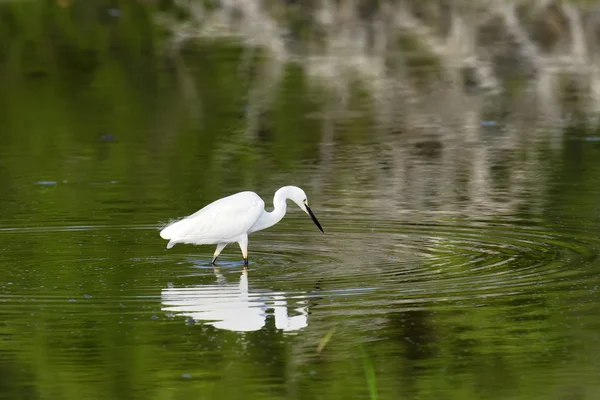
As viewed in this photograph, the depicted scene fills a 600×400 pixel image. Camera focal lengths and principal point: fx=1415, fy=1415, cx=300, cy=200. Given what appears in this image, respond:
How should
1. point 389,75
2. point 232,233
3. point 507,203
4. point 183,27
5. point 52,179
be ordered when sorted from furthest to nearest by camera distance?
point 183,27
point 389,75
point 52,179
point 507,203
point 232,233

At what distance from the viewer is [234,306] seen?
891 cm

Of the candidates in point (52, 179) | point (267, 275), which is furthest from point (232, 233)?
point (52, 179)

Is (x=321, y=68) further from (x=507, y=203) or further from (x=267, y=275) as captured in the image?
(x=267, y=275)

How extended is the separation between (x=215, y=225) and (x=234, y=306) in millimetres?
1723

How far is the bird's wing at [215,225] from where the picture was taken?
1048 cm

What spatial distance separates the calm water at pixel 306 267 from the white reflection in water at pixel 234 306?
24mm

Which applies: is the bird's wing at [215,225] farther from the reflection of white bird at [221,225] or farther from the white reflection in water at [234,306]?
the white reflection in water at [234,306]

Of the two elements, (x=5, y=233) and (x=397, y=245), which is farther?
(x=5, y=233)

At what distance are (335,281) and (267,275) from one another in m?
0.62

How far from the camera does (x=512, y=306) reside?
28.4 ft

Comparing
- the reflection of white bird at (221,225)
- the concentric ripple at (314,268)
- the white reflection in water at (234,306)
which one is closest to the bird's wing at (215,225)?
the reflection of white bird at (221,225)

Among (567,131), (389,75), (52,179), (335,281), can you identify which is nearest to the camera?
(335,281)

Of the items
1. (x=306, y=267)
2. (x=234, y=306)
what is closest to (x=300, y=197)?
(x=306, y=267)

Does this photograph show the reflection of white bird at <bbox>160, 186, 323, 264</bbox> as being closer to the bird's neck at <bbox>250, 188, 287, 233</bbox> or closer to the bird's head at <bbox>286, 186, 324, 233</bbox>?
the bird's neck at <bbox>250, 188, 287, 233</bbox>
